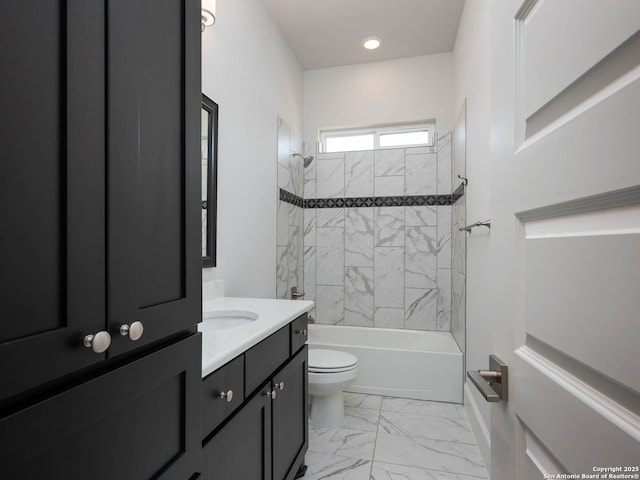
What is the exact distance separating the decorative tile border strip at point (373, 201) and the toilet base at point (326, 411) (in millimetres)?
1635

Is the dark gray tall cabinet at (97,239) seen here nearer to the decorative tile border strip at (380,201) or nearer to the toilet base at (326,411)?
the toilet base at (326,411)

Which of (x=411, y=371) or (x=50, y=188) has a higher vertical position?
(x=50, y=188)

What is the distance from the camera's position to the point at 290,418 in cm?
153

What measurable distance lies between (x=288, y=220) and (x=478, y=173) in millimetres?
1609

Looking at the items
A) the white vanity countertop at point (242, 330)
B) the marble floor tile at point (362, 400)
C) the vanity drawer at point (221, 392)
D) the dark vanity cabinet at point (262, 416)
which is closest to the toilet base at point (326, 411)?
the marble floor tile at point (362, 400)

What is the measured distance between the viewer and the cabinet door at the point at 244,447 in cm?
94

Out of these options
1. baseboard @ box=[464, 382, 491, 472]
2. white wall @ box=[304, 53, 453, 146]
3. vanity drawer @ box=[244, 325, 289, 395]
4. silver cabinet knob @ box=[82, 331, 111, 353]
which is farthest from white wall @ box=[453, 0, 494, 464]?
silver cabinet knob @ box=[82, 331, 111, 353]

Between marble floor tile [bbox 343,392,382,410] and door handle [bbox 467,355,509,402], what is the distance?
2072 mm

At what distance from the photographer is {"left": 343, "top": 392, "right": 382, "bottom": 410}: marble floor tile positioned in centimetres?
259

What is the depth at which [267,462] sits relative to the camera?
4.17 feet

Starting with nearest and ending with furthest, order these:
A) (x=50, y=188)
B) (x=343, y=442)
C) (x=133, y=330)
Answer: (x=50, y=188) → (x=133, y=330) → (x=343, y=442)

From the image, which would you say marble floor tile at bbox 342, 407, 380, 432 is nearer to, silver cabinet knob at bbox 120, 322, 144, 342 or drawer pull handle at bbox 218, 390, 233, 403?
drawer pull handle at bbox 218, 390, 233, 403

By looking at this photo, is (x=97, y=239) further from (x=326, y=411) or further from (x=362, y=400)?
(x=362, y=400)

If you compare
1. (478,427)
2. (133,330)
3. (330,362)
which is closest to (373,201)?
(330,362)
